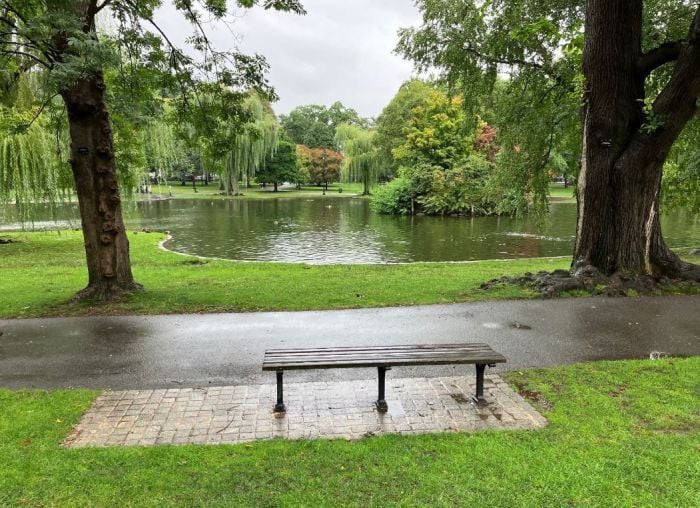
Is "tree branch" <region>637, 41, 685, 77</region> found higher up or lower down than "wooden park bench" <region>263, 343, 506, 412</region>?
higher up

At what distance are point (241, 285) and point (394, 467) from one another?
7630 mm

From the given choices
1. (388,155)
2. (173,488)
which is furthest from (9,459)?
(388,155)

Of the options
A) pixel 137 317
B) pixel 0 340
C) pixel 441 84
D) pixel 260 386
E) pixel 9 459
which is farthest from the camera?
pixel 441 84

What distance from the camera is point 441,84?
1332cm

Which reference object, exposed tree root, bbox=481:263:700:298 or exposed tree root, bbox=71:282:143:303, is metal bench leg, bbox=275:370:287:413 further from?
exposed tree root, bbox=481:263:700:298

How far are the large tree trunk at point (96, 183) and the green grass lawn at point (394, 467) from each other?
4.87 m

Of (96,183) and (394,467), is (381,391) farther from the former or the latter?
(96,183)

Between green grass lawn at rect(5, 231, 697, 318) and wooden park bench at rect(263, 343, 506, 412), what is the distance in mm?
3640

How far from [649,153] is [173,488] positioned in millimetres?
9039

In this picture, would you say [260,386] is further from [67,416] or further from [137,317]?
[137,317]

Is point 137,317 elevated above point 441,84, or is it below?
below

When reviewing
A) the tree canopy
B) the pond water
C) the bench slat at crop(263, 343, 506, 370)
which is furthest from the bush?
the tree canopy

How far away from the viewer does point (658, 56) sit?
29.3ft

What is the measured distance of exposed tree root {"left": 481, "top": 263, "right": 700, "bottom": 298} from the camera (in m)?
8.88
